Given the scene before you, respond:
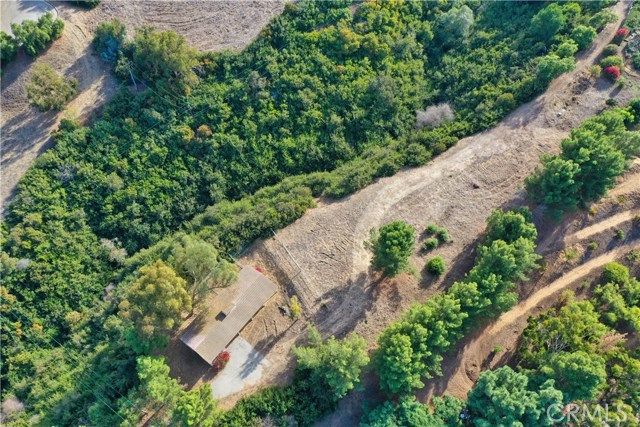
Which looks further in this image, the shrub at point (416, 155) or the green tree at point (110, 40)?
the green tree at point (110, 40)

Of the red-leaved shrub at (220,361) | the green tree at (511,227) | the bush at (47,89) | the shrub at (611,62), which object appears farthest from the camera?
the shrub at (611,62)

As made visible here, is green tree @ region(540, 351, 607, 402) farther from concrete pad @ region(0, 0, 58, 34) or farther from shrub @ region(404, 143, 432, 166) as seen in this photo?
concrete pad @ region(0, 0, 58, 34)

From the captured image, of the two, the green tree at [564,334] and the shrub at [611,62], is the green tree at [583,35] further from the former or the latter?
the green tree at [564,334]

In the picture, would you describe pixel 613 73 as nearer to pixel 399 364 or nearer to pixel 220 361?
pixel 399 364

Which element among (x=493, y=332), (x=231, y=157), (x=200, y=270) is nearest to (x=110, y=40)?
(x=231, y=157)

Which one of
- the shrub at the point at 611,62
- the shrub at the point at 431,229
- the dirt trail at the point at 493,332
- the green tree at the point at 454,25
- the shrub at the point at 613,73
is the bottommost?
the dirt trail at the point at 493,332

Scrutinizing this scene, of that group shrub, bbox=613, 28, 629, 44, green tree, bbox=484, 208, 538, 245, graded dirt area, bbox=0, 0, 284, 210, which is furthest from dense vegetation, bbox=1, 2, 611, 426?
shrub, bbox=613, 28, 629, 44

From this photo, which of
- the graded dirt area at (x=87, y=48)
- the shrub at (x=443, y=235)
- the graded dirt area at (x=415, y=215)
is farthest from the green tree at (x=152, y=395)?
the shrub at (x=443, y=235)
